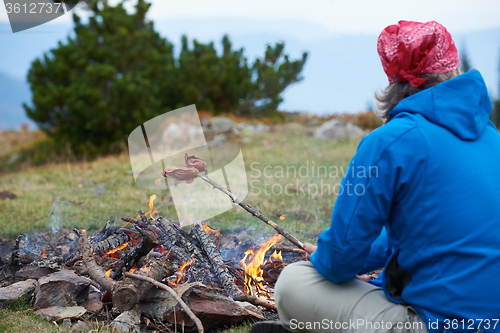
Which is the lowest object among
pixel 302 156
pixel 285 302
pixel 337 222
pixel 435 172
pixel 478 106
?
pixel 302 156

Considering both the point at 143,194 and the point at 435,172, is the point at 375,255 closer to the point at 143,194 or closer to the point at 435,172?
the point at 435,172

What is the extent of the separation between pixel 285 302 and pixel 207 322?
78 cm

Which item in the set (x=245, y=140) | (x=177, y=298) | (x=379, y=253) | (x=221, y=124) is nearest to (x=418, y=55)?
(x=379, y=253)

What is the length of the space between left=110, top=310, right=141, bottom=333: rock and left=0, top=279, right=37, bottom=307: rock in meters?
0.78

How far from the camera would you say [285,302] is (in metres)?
1.75

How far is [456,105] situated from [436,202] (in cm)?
36

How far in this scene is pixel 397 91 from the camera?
1.66 metres

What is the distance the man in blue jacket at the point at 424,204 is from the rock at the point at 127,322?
116cm

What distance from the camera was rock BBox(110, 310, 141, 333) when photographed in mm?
2252

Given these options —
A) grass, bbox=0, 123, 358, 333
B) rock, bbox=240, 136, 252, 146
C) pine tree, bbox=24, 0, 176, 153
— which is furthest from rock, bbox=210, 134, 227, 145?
grass, bbox=0, 123, 358, 333

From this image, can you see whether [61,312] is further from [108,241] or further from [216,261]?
[216,261]

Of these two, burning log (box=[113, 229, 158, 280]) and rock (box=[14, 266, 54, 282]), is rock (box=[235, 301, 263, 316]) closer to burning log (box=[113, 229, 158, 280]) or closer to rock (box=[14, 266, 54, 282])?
burning log (box=[113, 229, 158, 280])

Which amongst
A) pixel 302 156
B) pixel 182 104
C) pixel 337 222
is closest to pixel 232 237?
pixel 337 222

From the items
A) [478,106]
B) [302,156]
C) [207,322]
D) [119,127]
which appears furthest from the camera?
[119,127]
